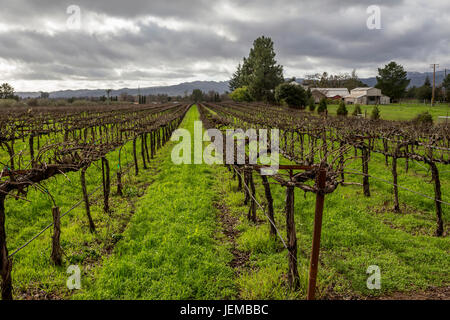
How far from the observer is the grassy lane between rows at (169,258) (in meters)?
4.75

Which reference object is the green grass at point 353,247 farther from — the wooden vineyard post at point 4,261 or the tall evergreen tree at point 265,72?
the tall evergreen tree at point 265,72

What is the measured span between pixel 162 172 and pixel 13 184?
29.4 ft

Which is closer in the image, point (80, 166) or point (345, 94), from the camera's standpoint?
point (80, 166)

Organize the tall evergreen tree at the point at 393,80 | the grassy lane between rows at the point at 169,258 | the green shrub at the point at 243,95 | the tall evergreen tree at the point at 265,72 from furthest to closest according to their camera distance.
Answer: the green shrub at the point at 243,95 → the tall evergreen tree at the point at 393,80 → the tall evergreen tree at the point at 265,72 → the grassy lane between rows at the point at 169,258

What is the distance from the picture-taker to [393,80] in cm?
6569

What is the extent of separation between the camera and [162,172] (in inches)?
506

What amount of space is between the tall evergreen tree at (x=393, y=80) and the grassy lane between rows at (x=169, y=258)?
238 ft

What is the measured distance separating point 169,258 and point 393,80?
76.0 m

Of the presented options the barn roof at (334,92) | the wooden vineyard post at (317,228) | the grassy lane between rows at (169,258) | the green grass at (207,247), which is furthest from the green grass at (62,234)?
the barn roof at (334,92)

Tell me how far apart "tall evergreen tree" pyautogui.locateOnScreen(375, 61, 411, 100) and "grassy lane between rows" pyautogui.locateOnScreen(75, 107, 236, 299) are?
238 feet

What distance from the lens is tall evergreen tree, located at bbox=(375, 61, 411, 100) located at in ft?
212

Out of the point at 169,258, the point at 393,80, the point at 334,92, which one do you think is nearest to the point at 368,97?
the point at 393,80
